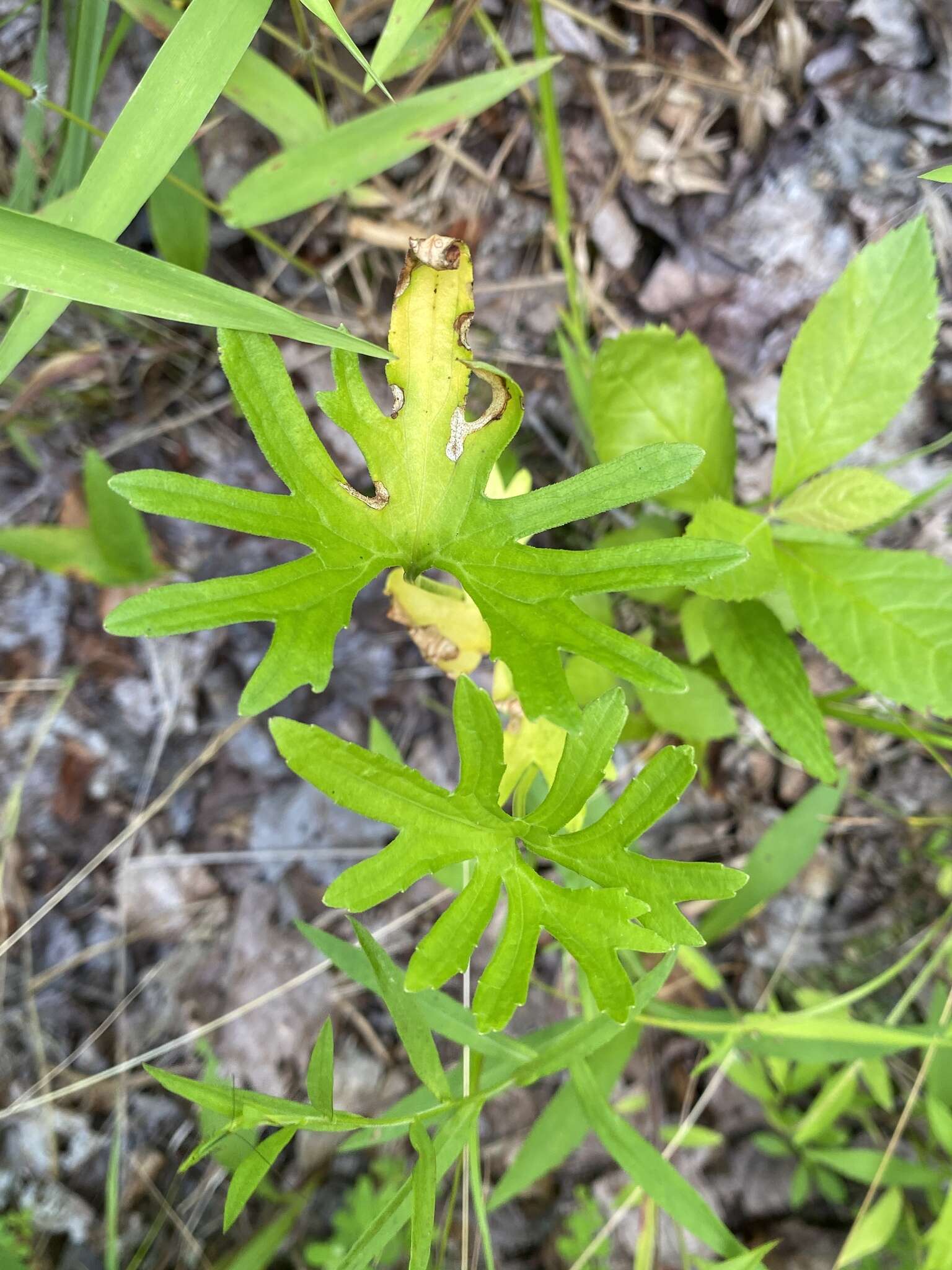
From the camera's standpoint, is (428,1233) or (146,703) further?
(146,703)

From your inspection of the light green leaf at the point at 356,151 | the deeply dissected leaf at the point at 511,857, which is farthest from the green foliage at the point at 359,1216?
the light green leaf at the point at 356,151

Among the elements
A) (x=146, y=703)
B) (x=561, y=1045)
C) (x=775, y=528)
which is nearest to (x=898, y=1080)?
(x=561, y=1045)

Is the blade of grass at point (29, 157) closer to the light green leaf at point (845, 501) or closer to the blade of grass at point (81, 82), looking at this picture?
the blade of grass at point (81, 82)

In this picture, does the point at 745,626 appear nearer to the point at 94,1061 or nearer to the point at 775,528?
the point at 775,528

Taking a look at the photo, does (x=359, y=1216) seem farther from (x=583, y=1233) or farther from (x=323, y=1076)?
(x=323, y=1076)

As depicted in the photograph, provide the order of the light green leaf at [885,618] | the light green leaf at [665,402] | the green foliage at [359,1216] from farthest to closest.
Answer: the green foliage at [359,1216], the light green leaf at [665,402], the light green leaf at [885,618]

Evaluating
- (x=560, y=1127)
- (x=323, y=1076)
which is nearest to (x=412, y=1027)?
(x=323, y=1076)
